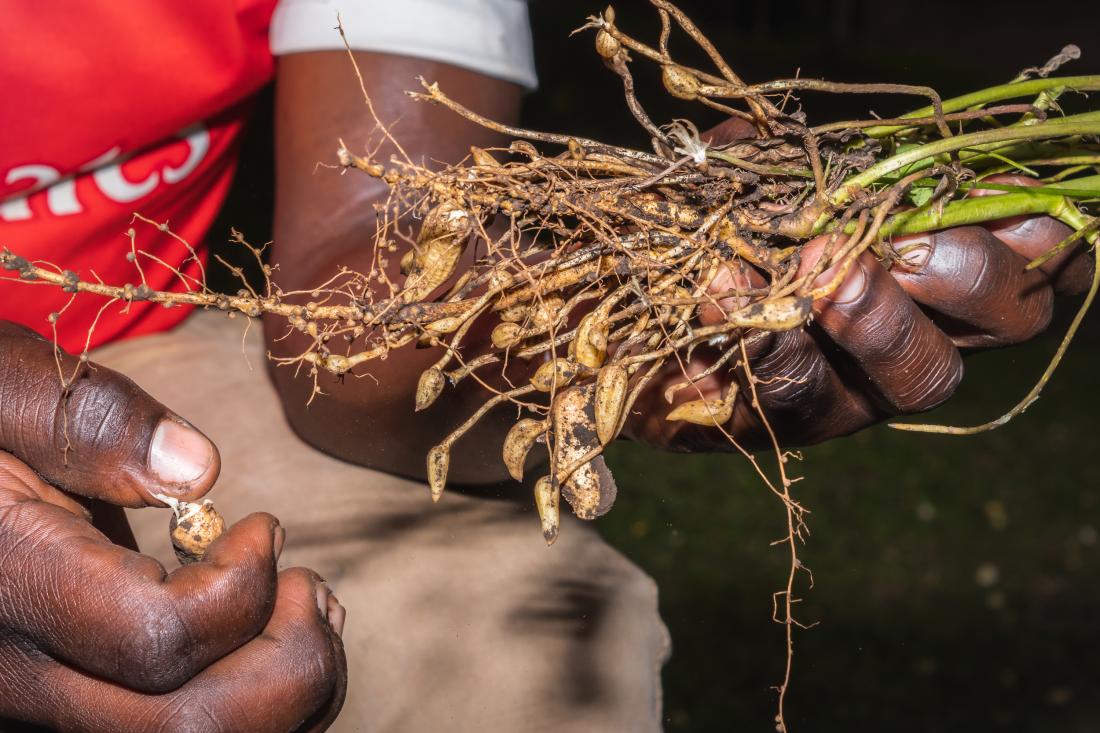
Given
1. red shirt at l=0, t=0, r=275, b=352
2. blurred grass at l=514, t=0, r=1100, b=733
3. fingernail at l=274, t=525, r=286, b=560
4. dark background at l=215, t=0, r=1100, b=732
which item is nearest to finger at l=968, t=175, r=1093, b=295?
fingernail at l=274, t=525, r=286, b=560

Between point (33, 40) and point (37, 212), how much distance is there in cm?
17

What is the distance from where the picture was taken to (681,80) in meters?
0.71

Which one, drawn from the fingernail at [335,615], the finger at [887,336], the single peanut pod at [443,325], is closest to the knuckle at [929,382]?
the finger at [887,336]

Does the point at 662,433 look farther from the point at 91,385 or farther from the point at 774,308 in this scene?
the point at 91,385

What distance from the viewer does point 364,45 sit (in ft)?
3.36

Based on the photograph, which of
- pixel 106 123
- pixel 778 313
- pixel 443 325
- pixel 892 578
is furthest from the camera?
pixel 892 578

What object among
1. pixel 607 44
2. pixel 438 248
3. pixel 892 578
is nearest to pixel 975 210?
pixel 607 44

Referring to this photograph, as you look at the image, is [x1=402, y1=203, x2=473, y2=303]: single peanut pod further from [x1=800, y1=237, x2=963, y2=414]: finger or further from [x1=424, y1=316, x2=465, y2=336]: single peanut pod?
[x1=800, y1=237, x2=963, y2=414]: finger

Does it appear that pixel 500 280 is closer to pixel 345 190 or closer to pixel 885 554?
pixel 345 190

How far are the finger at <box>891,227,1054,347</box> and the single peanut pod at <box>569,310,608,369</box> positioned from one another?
0.25 m

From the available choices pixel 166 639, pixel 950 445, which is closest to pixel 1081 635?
pixel 950 445

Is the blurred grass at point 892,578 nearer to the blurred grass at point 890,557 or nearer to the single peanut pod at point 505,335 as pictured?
the blurred grass at point 890,557

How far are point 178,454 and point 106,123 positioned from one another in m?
0.45

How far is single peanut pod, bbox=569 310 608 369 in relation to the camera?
0.70 m
